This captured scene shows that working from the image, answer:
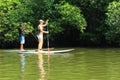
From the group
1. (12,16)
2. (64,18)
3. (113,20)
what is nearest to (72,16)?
(64,18)

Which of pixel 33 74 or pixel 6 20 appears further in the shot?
pixel 6 20

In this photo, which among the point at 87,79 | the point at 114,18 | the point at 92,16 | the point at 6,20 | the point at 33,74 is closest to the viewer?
the point at 87,79

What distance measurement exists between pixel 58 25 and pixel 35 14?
7.31 ft

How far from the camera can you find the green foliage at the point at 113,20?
26.7 m

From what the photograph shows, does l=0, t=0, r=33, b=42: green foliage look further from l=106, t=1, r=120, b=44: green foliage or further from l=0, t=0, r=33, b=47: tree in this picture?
l=106, t=1, r=120, b=44: green foliage

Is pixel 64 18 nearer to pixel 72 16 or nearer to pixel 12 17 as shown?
pixel 72 16

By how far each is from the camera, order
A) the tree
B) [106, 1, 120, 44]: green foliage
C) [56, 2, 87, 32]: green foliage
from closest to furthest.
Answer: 1. [106, 1, 120, 44]: green foliage
2. [56, 2, 87, 32]: green foliage
3. the tree

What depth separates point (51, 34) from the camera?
1144 inches

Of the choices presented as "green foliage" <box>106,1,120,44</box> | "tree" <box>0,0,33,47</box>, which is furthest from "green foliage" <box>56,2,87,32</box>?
"tree" <box>0,0,33,47</box>

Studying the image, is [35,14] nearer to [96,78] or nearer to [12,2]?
[12,2]

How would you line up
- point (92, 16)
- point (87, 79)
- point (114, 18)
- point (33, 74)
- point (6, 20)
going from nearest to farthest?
point (87, 79) → point (33, 74) → point (114, 18) → point (6, 20) → point (92, 16)

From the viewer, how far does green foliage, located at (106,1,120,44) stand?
87.5ft

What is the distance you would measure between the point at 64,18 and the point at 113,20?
355 cm

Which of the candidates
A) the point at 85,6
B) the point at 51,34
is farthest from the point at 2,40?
the point at 85,6
